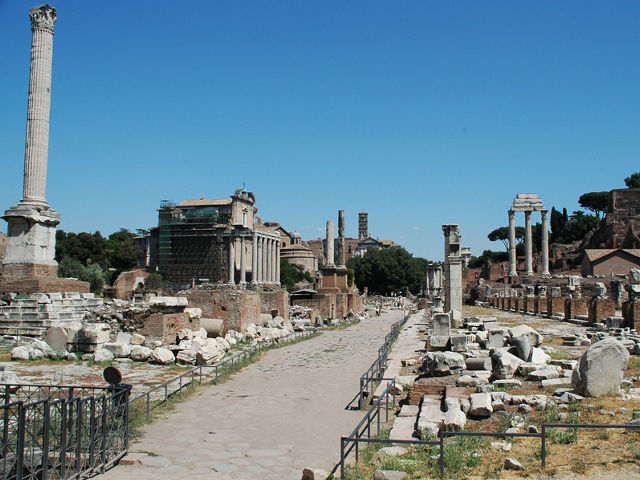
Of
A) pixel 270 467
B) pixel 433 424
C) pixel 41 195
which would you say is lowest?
pixel 270 467

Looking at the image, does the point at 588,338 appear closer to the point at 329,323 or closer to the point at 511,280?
the point at 329,323

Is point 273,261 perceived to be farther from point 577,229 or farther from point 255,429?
point 255,429

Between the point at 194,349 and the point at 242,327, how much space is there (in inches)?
256

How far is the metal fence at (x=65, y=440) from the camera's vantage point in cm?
609

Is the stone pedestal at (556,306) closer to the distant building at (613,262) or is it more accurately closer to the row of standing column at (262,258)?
the distant building at (613,262)

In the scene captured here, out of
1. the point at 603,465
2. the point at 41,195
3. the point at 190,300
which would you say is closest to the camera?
the point at 603,465

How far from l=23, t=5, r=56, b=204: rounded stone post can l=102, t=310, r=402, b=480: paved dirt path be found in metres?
10.6

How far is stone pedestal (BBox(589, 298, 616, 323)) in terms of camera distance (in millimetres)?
21438

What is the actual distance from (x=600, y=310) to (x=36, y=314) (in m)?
18.1

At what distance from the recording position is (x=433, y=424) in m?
7.58

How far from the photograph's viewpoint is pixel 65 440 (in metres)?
6.48

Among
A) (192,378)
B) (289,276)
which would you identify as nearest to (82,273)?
(192,378)

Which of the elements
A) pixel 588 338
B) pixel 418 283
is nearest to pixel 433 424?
pixel 588 338

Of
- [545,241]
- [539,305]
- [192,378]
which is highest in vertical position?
[545,241]
